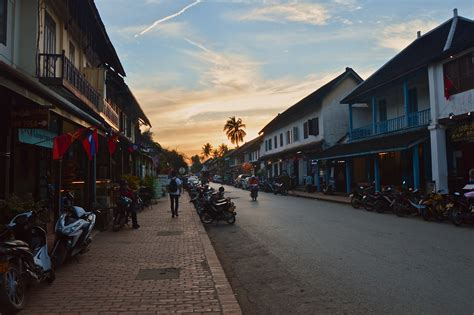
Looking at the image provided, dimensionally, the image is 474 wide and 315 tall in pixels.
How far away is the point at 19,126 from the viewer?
766 cm

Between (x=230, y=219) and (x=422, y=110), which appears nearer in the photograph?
(x=230, y=219)

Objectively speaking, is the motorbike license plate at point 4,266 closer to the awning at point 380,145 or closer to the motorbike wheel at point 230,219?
the motorbike wheel at point 230,219

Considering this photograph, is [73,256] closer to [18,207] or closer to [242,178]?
[18,207]

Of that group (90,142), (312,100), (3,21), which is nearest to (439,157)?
(90,142)

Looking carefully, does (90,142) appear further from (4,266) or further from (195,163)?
(195,163)

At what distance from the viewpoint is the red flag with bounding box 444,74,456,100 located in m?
17.8

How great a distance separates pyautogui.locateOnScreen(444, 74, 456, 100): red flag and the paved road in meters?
7.29

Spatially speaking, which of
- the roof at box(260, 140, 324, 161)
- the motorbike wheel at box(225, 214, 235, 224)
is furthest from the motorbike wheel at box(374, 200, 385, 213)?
the roof at box(260, 140, 324, 161)

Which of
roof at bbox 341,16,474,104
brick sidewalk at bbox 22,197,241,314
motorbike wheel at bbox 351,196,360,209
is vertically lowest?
brick sidewalk at bbox 22,197,241,314

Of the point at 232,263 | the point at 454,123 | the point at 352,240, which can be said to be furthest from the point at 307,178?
the point at 232,263

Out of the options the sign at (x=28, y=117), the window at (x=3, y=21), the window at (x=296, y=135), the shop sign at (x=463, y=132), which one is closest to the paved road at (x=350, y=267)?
the sign at (x=28, y=117)

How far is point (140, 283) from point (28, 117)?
146 inches

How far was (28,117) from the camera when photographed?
7.62 metres

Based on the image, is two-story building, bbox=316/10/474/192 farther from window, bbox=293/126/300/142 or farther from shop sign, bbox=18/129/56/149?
shop sign, bbox=18/129/56/149
